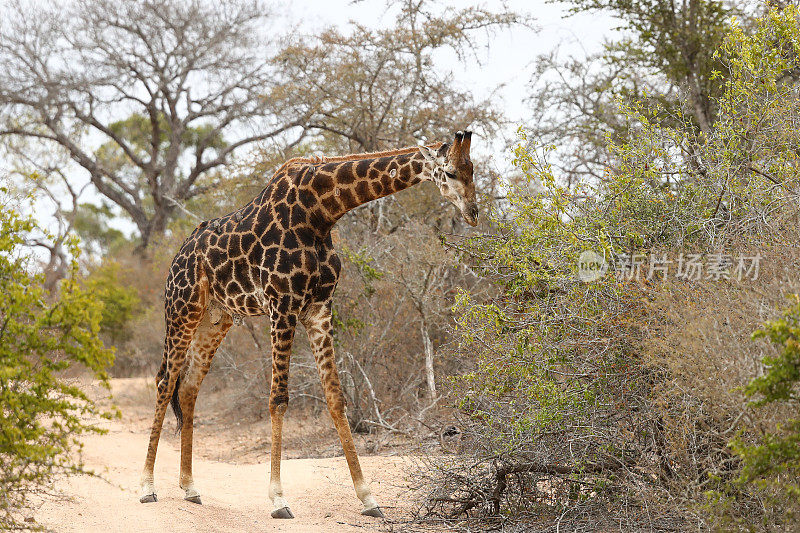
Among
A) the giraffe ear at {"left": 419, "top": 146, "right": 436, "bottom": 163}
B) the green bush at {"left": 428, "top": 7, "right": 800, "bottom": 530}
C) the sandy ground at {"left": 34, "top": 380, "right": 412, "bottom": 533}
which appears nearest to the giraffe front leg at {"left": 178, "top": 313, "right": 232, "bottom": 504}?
the sandy ground at {"left": 34, "top": 380, "right": 412, "bottom": 533}


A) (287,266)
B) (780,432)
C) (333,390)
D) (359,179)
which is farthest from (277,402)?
(780,432)

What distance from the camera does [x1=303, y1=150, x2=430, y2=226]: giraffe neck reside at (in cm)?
606

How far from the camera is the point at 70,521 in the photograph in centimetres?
551

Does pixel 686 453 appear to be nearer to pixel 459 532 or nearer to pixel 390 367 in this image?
pixel 459 532

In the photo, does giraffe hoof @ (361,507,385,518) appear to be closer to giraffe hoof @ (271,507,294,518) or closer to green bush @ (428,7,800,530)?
green bush @ (428,7,800,530)

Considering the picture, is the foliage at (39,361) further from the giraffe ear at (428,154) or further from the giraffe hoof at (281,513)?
the giraffe ear at (428,154)

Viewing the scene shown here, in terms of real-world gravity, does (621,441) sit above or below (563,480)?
above

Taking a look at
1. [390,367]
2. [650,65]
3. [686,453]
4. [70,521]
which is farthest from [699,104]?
[70,521]

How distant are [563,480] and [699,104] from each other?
8172 millimetres

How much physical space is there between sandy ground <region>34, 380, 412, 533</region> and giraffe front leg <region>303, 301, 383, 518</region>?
7.3 inches

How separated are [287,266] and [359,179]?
909mm

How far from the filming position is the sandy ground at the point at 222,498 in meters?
5.70

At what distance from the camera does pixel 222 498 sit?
694 centimetres

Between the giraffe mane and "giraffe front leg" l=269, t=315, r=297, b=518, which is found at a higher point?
the giraffe mane
